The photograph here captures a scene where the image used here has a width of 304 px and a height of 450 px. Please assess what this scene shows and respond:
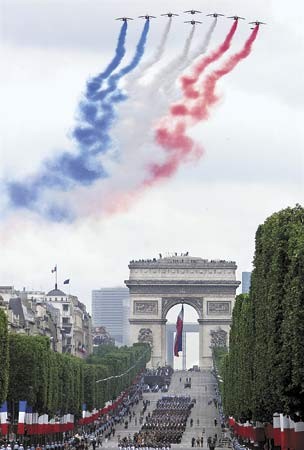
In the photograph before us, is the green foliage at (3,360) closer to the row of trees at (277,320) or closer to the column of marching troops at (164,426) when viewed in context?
the row of trees at (277,320)

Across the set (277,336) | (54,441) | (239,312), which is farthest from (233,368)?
(277,336)

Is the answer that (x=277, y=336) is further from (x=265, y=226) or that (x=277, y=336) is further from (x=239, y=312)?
(x=239, y=312)

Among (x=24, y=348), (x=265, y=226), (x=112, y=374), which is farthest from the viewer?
(x=112, y=374)

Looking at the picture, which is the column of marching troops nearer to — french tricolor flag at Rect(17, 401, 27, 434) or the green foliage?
french tricolor flag at Rect(17, 401, 27, 434)

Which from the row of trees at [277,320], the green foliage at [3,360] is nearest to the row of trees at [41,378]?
the green foliage at [3,360]

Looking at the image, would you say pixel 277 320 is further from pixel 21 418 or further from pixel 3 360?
pixel 21 418

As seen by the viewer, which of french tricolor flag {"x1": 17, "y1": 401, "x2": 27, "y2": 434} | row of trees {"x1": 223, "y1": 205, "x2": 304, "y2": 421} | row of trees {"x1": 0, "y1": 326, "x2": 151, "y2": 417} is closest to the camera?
row of trees {"x1": 223, "y1": 205, "x2": 304, "y2": 421}

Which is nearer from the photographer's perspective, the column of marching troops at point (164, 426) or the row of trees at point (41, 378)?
the row of trees at point (41, 378)

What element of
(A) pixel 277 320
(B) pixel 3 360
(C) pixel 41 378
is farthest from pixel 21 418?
(A) pixel 277 320

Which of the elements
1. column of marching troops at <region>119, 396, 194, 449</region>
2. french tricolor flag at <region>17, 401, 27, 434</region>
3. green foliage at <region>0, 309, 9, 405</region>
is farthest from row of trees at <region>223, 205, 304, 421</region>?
column of marching troops at <region>119, 396, 194, 449</region>
